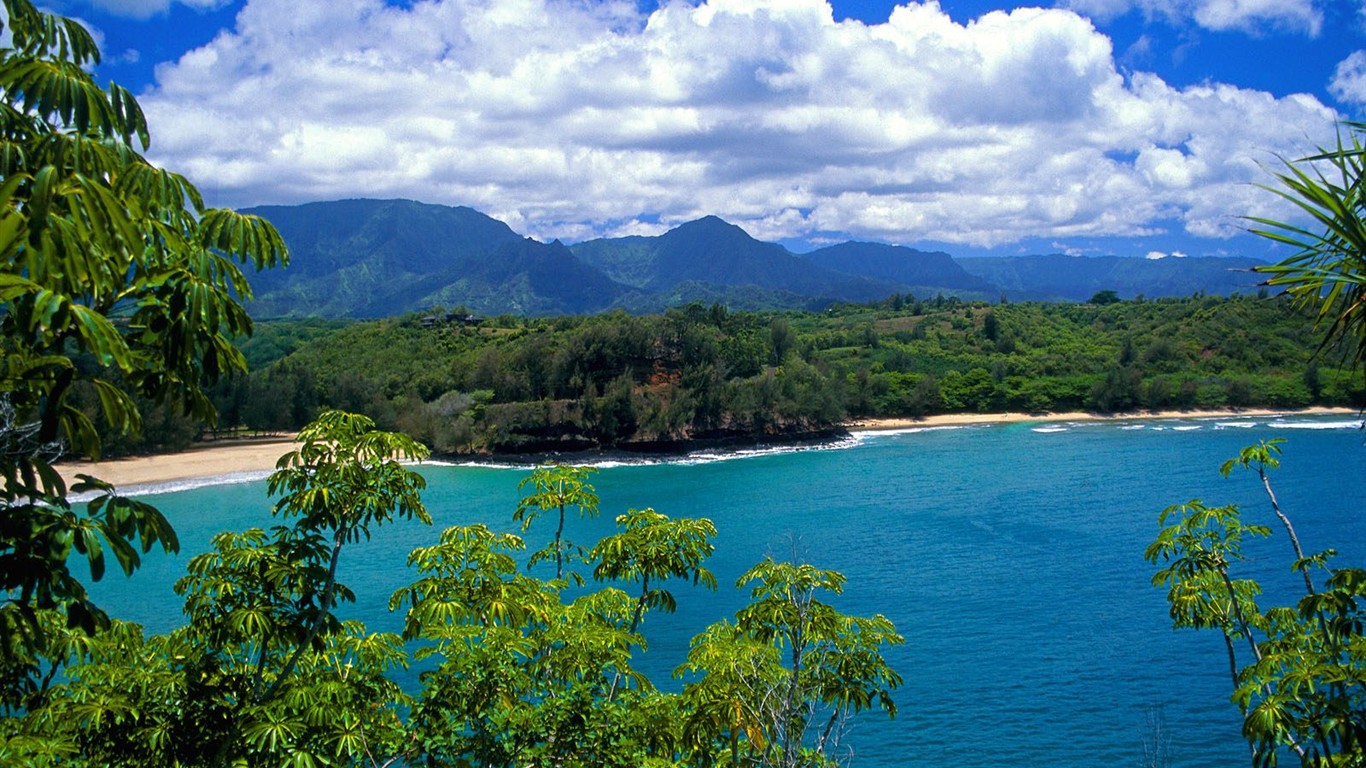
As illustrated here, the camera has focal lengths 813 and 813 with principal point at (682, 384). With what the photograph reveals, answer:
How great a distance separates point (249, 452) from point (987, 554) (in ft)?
169

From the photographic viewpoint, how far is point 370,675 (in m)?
6.26

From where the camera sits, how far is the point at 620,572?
720 centimetres

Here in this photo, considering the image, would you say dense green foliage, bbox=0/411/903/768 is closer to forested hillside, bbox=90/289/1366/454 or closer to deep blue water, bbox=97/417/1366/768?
deep blue water, bbox=97/417/1366/768

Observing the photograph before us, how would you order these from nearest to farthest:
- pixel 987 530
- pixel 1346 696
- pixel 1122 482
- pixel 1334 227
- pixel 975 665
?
pixel 1334 227, pixel 1346 696, pixel 975 665, pixel 987 530, pixel 1122 482

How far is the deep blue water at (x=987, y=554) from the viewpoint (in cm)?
1794

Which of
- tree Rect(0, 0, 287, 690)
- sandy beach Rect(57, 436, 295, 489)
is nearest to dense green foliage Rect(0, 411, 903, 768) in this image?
tree Rect(0, 0, 287, 690)

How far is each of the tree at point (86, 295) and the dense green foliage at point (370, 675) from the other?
1.84 meters

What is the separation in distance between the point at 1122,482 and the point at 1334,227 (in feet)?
153

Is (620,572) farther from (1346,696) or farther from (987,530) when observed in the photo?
(987,530)

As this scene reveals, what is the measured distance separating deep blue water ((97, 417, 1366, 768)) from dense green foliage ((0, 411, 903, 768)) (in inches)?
469

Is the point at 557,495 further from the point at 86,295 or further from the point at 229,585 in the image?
the point at 86,295

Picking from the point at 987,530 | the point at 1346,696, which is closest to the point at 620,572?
the point at 1346,696

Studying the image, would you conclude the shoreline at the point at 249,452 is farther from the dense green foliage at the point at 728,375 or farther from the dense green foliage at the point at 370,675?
the dense green foliage at the point at 370,675

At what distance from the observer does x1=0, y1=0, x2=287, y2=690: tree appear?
2.76 m
